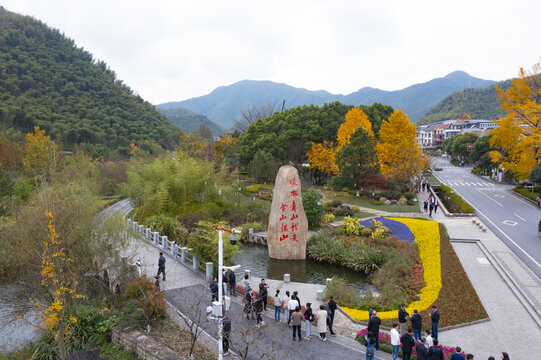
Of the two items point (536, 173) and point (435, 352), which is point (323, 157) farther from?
point (435, 352)

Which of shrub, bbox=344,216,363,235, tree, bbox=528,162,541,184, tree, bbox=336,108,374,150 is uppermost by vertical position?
tree, bbox=336,108,374,150

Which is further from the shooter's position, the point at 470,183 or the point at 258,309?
the point at 470,183

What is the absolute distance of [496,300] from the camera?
1203cm

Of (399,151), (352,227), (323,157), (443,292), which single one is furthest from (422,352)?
(323,157)

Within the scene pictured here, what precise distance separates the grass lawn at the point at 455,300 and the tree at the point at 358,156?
1618 centimetres

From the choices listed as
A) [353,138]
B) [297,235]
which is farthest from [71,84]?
[297,235]

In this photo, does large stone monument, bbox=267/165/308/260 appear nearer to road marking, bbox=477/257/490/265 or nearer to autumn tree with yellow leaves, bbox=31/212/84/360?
road marking, bbox=477/257/490/265

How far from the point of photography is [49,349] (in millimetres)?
9898

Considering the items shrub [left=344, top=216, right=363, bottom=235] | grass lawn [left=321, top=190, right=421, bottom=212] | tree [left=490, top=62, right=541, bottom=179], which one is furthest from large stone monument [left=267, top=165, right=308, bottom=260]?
tree [left=490, top=62, right=541, bottom=179]

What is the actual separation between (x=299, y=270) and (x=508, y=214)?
17.0 meters

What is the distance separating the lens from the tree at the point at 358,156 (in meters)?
30.9

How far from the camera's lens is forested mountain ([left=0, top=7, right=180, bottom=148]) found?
50312mm

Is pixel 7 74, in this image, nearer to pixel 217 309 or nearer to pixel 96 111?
pixel 96 111

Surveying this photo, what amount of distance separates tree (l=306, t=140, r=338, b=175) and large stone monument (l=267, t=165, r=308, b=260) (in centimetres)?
1858
